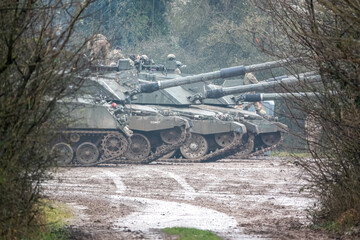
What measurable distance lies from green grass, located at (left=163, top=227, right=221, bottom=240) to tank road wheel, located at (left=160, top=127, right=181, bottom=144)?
16220mm

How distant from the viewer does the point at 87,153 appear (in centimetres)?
2367

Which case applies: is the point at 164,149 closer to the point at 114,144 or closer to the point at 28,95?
the point at 114,144

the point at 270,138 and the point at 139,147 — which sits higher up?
the point at 270,138

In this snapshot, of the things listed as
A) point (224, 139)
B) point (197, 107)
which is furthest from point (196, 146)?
A: point (197, 107)

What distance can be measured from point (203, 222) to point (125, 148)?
44.9 feet

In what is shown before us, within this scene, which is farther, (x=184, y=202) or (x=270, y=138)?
(x=270, y=138)

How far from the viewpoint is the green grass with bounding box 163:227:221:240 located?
870 cm

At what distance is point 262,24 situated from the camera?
42281 millimetres

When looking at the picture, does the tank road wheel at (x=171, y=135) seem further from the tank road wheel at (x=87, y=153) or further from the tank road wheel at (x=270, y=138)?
the tank road wheel at (x=270, y=138)

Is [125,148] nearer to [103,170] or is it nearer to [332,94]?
[103,170]

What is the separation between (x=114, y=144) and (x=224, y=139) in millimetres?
4932

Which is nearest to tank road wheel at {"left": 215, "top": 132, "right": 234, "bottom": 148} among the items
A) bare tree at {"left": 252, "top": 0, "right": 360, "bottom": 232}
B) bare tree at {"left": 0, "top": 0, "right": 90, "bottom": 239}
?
bare tree at {"left": 252, "top": 0, "right": 360, "bottom": 232}

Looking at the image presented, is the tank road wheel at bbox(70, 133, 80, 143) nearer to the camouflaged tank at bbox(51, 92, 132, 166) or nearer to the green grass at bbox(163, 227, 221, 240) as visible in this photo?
the camouflaged tank at bbox(51, 92, 132, 166)

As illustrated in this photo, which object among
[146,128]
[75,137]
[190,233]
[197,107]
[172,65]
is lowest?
[190,233]
